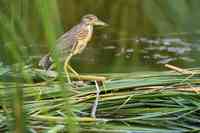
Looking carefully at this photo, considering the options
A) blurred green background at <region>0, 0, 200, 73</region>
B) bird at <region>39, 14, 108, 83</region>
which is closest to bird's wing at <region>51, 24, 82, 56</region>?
bird at <region>39, 14, 108, 83</region>

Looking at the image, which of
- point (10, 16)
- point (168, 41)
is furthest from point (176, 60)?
point (10, 16)

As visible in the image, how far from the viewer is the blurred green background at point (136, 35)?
509 cm

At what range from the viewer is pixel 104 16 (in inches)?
265

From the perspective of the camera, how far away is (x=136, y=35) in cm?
607

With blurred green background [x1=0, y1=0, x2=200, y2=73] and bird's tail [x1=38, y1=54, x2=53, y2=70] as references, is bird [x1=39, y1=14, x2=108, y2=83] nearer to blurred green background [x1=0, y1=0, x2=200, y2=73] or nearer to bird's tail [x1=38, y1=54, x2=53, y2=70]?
bird's tail [x1=38, y1=54, x2=53, y2=70]

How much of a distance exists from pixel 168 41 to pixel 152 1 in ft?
4.29

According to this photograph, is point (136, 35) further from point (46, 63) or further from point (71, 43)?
point (46, 63)

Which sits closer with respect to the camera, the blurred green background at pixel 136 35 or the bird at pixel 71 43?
the bird at pixel 71 43

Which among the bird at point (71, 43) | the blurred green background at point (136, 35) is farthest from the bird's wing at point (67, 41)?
the blurred green background at point (136, 35)

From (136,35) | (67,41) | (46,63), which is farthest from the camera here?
(136,35)

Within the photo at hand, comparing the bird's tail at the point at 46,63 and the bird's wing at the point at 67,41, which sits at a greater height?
the bird's wing at the point at 67,41

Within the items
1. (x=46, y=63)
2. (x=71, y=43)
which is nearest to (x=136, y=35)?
(x=71, y=43)

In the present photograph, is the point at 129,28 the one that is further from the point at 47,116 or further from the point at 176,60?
the point at 47,116

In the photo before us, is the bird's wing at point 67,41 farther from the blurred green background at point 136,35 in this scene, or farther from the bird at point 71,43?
the blurred green background at point 136,35
